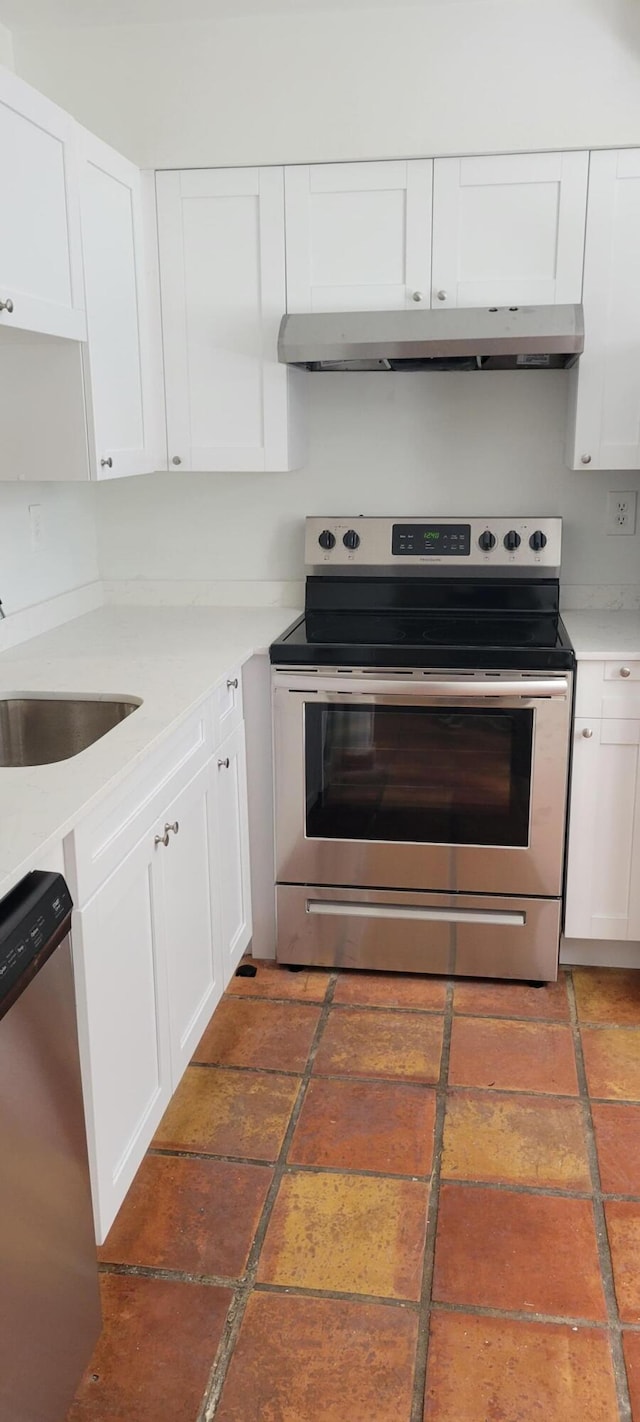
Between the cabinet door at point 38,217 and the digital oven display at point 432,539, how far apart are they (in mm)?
1094

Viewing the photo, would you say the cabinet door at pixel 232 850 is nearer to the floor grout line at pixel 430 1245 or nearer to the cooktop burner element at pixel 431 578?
the cooktop burner element at pixel 431 578

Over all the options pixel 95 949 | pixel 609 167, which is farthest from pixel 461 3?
pixel 95 949

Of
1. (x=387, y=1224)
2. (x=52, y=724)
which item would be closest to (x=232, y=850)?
(x=52, y=724)

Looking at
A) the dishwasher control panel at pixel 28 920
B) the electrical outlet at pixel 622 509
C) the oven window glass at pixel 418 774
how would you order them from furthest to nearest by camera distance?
the electrical outlet at pixel 622 509, the oven window glass at pixel 418 774, the dishwasher control panel at pixel 28 920

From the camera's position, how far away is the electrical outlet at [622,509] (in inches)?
127

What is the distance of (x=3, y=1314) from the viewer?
1352 mm

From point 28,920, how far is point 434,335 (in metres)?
1.94

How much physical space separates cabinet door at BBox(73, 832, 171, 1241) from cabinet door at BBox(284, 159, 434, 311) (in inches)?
65.9

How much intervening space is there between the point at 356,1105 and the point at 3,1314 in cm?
119

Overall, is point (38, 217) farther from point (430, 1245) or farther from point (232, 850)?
point (430, 1245)

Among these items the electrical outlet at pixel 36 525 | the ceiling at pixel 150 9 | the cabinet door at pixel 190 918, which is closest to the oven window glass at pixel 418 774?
the cabinet door at pixel 190 918

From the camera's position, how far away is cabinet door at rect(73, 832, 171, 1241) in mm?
1729

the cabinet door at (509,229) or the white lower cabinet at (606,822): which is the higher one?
the cabinet door at (509,229)

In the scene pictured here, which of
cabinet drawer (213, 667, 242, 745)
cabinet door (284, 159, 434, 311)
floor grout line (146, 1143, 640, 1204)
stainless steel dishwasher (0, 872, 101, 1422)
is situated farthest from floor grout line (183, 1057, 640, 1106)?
cabinet door (284, 159, 434, 311)
